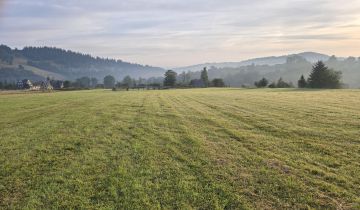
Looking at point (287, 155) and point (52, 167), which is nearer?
point (52, 167)

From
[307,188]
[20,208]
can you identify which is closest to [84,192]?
[20,208]

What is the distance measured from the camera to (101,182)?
982cm

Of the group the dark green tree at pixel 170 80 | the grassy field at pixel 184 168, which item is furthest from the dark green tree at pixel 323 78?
the grassy field at pixel 184 168

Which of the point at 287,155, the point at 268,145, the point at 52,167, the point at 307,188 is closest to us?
the point at 307,188

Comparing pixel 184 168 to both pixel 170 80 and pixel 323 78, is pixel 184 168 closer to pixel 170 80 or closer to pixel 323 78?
pixel 323 78

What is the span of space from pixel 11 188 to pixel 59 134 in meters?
8.49

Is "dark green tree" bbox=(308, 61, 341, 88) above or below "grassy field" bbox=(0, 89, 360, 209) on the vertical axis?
above

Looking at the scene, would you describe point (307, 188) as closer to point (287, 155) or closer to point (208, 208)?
point (208, 208)

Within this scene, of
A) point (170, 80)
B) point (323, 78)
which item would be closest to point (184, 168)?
point (323, 78)

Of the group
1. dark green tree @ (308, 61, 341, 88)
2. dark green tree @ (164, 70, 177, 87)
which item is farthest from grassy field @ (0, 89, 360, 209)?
→ dark green tree @ (164, 70, 177, 87)

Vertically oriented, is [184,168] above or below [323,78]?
below

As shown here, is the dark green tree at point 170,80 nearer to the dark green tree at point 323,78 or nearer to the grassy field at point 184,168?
the dark green tree at point 323,78

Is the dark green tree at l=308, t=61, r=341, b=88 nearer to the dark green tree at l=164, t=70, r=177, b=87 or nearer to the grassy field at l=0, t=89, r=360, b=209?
the dark green tree at l=164, t=70, r=177, b=87

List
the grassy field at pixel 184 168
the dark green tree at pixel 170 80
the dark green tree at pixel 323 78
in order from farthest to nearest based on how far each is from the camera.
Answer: the dark green tree at pixel 170 80, the dark green tree at pixel 323 78, the grassy field at pixel 184 168
